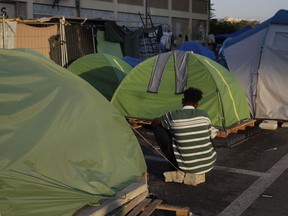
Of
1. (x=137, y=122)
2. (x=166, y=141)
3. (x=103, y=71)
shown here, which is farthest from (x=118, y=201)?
(x=103, y=71)

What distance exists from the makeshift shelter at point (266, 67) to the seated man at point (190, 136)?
4.68 metres

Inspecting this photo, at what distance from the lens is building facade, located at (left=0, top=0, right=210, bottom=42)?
21.4 m

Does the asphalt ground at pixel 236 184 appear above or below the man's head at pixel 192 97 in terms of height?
below

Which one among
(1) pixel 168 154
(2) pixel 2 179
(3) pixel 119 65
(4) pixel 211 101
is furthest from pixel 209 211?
(3) pixel 119 65

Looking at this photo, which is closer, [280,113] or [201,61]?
[201,61]

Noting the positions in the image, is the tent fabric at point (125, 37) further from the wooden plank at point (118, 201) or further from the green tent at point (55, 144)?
the wooden plank at point (118, 201)

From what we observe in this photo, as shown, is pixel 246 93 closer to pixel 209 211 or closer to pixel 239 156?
pixel 239 156

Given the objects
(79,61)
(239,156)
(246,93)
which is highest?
(79,61)

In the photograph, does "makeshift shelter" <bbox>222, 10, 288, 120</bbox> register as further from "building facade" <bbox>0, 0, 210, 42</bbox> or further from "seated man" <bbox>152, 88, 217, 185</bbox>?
"building facade" <bbox>0, 0, 210, 42</bbox>

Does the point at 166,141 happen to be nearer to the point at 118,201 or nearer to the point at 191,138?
the point at 191,138

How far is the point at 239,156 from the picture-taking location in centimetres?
757

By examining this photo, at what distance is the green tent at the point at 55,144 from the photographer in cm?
366

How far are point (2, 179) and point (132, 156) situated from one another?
163 cm

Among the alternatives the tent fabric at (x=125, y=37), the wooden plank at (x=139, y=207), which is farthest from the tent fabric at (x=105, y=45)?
the wooden plank at (x=139, y=207)
